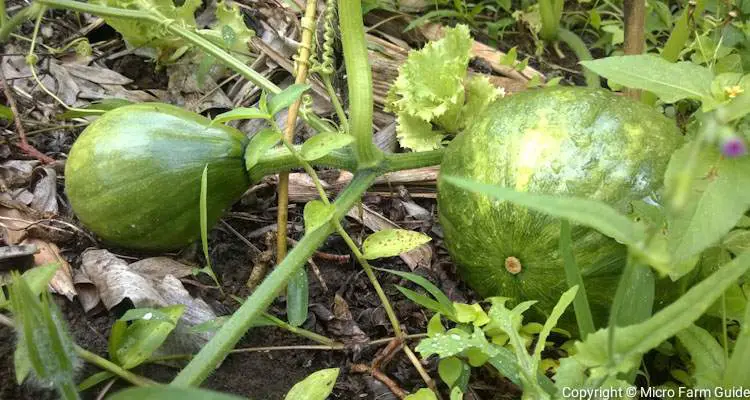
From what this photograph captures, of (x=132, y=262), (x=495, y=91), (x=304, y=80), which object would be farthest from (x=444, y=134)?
(x=132, y=262)

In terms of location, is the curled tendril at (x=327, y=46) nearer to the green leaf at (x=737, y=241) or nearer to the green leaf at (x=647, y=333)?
the green leaf at (x=737, y=241)

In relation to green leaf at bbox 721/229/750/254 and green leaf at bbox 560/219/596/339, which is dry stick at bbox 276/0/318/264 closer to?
green leaf at bbox 560/219/596/339

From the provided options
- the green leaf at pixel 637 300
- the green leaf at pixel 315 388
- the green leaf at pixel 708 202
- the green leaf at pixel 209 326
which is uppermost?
the green leaf at pixel 708 202

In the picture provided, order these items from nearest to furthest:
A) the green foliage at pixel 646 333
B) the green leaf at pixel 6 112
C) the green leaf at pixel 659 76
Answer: the green foliage at pixel 646 333 < the green leaf at pixel 659 76 < the green leaf at pixel 6 112

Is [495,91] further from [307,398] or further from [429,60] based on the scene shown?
[307,398]

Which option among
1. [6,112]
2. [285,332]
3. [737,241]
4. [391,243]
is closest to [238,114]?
[391,243]

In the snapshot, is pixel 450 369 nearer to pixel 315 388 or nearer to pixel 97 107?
pixel 315 388

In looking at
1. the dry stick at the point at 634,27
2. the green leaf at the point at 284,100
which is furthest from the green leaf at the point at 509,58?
the green leaf at the point at 284,100

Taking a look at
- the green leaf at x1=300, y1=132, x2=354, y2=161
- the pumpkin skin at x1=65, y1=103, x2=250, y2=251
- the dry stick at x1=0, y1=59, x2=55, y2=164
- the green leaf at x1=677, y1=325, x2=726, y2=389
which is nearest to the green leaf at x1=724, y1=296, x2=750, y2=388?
the green leaf at x1=677, y1=325, x2=726, y2=389
